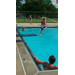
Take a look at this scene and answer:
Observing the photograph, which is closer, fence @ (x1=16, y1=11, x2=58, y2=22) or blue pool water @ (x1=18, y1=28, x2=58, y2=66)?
blue pool water @ (x1=18, y1=28, x2=58, y2=66)

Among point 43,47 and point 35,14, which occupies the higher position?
point 35,14

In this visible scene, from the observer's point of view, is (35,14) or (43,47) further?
(35,14)

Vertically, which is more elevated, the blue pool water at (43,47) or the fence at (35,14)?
the fence at (35,14)

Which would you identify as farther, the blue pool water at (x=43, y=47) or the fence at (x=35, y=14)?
the fence at (x=35, y=14)

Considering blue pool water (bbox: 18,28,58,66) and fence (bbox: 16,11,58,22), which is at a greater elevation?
fence (bbox: 16,11,58,22)
